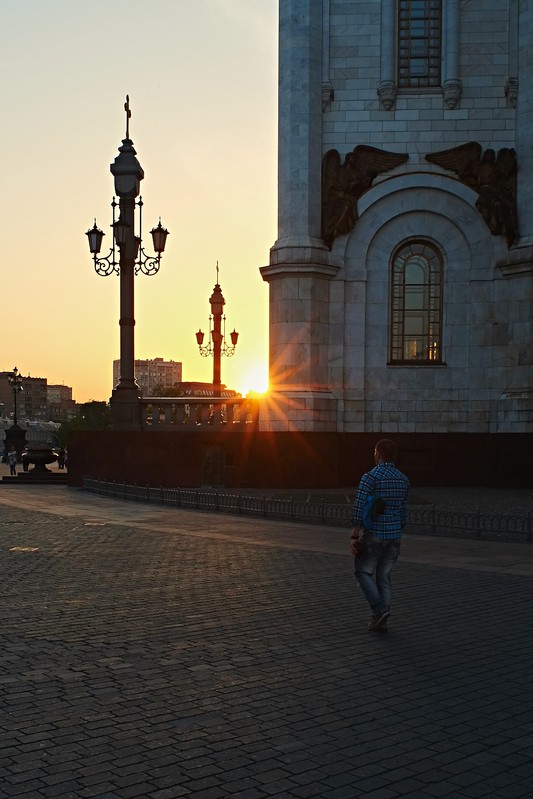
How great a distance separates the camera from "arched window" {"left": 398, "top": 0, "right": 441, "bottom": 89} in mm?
27953

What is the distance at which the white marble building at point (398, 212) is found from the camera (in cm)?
2689

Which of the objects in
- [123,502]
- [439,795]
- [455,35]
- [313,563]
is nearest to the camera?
[439,795]

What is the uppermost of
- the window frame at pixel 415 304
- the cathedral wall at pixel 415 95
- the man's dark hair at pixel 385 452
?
the cathedral wall at pixel 415 95

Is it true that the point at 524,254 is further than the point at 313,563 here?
Yes

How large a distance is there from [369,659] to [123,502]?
18.0 meters

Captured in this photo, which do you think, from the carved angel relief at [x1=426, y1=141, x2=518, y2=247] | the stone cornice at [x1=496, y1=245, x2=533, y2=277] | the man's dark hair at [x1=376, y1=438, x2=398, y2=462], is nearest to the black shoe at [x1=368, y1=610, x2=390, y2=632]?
the man's dark hair at [x1=376, y1=438, x2=398, y2=462]

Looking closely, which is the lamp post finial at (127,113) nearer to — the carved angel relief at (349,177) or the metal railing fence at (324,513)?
the carved angel relief at (349,177)

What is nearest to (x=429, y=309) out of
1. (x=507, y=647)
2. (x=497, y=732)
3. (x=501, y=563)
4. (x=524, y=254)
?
(x=524, y=254)

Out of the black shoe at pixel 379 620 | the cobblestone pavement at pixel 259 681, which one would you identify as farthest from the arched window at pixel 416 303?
the black shoe at pixel 379 620

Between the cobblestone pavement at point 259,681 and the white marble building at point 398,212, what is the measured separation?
44.9 ft

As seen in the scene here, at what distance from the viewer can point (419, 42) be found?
92.0 feet

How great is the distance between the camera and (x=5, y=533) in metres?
17.8

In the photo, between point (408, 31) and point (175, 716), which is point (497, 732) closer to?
point (175, 716)

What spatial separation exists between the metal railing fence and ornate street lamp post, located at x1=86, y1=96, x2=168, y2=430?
2641 millimetres
